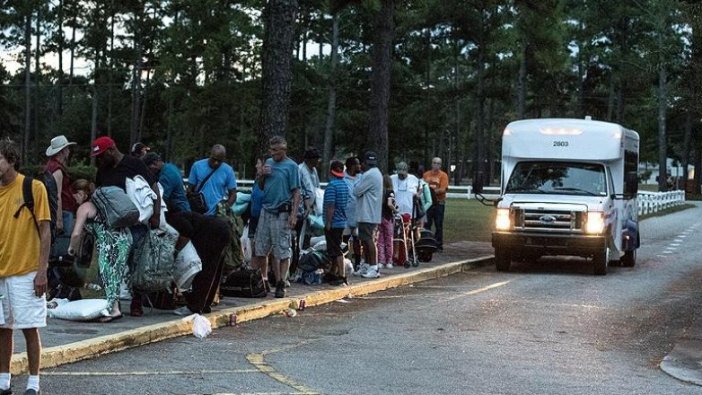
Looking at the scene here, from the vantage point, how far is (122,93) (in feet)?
260

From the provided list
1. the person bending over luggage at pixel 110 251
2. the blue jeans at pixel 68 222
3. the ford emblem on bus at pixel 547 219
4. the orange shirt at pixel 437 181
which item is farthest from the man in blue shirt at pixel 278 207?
the orange shirt at pixel 437 181

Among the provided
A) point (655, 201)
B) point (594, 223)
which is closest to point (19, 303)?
point (594, 223)

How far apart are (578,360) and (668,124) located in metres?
82.8

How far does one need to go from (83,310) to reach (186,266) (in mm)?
1110

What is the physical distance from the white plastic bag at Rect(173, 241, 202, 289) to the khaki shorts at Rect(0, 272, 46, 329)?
12.0ft

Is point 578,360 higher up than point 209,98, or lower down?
lower down

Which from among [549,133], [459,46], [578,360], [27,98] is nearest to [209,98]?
[27,98]

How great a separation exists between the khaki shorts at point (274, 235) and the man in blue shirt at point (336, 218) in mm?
1488

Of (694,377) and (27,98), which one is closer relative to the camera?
(694,377)

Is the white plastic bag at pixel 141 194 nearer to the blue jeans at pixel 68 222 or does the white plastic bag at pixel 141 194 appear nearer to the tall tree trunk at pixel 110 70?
the blue jeans at pixel 68 222

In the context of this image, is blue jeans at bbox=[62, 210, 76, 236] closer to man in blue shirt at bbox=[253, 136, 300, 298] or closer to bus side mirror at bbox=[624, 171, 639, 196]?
man in blue shirt at bbox=[253, 136, 300, 298]

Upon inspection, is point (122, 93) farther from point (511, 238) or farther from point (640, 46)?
point (511, 238)

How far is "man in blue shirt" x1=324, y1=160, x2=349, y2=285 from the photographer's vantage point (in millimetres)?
14406

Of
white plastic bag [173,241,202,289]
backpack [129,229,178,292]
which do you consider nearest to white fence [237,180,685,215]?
white plastic bag [173,241,202,289]
